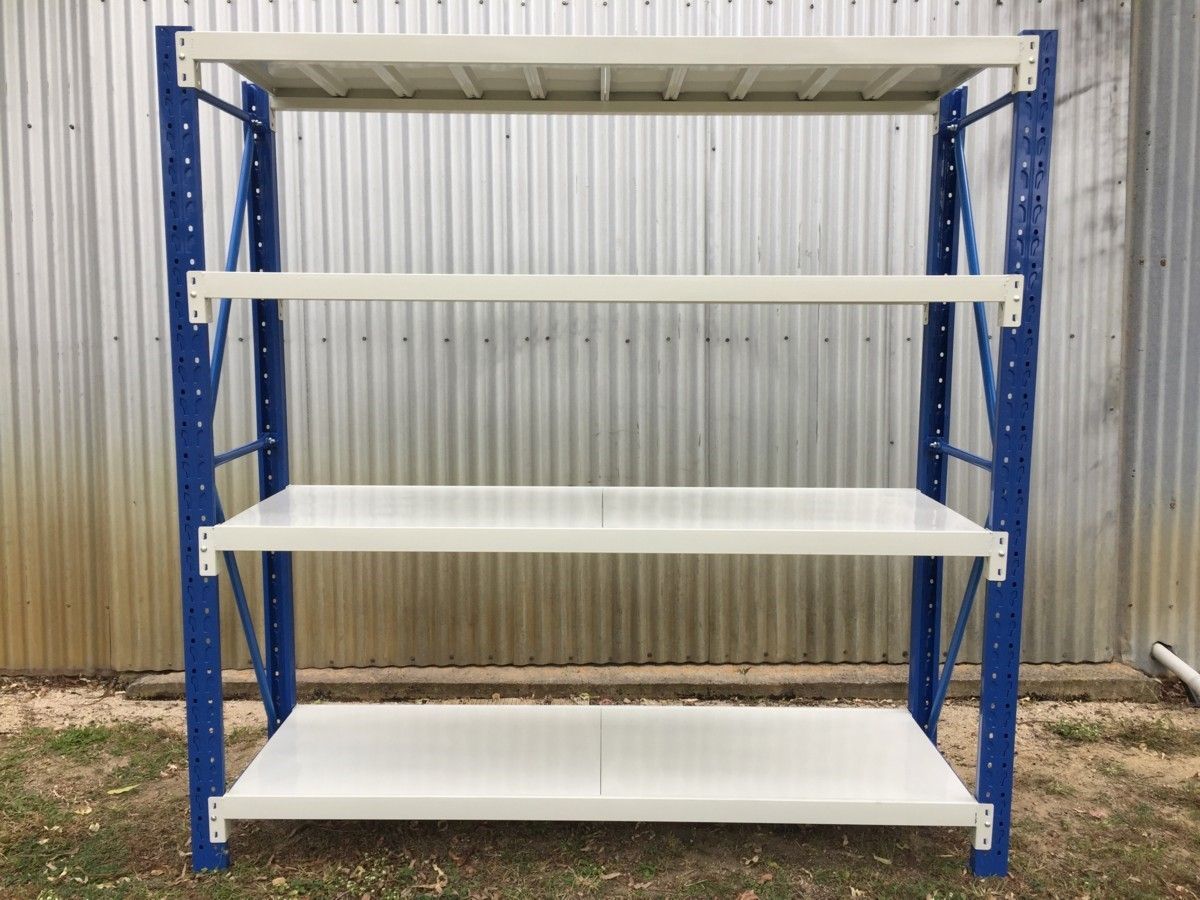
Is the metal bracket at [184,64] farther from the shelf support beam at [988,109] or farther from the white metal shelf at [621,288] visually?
the shelf support beam at [988,109]

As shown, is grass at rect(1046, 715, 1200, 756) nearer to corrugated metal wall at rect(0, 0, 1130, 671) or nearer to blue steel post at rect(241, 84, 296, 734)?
corrugated metal wall at rect(0, 0, 1130, 671)

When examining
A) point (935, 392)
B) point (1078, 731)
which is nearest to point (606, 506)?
point (935, 392)

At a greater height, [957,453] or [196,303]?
[196,303]

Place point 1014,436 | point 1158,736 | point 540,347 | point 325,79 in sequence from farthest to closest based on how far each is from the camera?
point 540,347 → point 1158,736 → point 325,79 → point 1014,436

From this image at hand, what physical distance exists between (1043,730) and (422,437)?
333 centimetres

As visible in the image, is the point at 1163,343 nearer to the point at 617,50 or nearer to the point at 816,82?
the point at 816,82

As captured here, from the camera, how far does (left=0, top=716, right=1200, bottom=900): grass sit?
9.91 ft

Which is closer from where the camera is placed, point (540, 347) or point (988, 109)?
point (988, 109)

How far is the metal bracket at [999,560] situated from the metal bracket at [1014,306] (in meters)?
0.68

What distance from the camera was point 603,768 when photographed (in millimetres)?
3254

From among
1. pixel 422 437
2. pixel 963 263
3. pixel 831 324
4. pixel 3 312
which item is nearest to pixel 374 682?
pixel 422 437

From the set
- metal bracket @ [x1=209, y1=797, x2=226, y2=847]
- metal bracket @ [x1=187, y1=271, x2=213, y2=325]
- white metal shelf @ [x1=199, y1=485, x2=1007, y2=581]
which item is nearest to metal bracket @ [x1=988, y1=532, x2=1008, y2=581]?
white metal shelf @ [x1=199, y1=485, x2=1007, y2=581]

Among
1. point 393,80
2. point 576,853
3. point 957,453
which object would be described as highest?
point 393,80

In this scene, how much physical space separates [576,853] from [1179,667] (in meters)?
3.34
